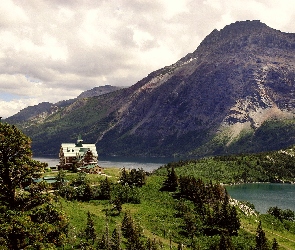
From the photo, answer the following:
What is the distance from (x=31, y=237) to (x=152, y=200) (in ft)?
299

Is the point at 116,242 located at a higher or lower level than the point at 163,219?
higher

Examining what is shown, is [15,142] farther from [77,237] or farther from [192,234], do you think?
[192,234]

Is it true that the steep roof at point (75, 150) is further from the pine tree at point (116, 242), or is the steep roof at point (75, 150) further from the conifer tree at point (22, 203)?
the conifer tree at point (22, 203)

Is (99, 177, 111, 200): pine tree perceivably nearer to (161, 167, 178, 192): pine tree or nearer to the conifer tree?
(161, 167, 178, 192): pine tree

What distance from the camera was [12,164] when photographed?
22656 millimetres

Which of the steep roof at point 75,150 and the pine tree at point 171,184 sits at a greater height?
the steep roof at point 75,150

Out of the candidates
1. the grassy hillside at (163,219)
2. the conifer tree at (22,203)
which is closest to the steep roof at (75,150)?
the grassy hillside at (163,219)

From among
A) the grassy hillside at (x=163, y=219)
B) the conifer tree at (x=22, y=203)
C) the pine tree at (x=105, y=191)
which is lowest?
the grassy hillside at (x=163, y=219)

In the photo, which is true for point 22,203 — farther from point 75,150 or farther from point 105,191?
point 75,150

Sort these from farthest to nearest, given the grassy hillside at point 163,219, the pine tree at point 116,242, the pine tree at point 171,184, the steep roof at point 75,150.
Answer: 1. the steep roof at point 75,150
2. the pine tree at point 171,184
3. the grassy hillside at point 163,219
4. the pine tree at point 116,242

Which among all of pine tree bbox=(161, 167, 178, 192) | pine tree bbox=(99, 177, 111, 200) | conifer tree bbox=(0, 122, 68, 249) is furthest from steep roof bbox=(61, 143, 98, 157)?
conifer tree bbox=(0, 122, 68, 249)

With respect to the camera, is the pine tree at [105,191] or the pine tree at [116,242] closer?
the pine tree at [116,242]

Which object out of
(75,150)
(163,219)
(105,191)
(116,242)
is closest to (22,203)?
(116,242)

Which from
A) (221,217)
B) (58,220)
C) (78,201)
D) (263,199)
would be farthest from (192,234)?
(263,199)
